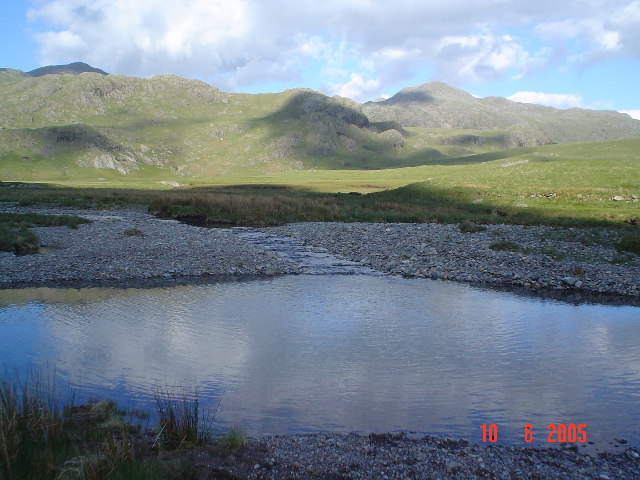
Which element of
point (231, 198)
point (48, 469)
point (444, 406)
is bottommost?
point (444, 406)

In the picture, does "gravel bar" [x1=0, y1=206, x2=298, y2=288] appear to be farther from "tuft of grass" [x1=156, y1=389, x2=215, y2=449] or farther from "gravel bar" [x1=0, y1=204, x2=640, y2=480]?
"tuft of grass" [x1=156, y1=389, x2=215, y2=449]

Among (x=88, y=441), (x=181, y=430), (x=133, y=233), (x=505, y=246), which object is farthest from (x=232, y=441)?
(x=133, y=233)

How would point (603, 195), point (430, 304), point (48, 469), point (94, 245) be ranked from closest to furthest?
1. point (48, 469)
2. point (430, 304)
3. point (94, 245)
4. point (603, 195)

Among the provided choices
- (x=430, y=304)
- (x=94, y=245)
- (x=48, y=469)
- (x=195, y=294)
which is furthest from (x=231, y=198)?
(x=48, y=469)

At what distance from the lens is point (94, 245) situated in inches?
1163

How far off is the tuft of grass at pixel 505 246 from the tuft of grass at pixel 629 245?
18.2 ft

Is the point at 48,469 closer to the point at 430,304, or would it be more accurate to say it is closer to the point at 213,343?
the point at 213,343

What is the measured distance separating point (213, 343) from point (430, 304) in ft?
29.3

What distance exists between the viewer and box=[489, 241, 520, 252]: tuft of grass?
92.0 ft

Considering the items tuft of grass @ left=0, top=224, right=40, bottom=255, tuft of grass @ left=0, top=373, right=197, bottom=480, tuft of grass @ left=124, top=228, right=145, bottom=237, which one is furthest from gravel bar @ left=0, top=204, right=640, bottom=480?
tuft of grass @ left=0, top=224, right=40, bottom=255

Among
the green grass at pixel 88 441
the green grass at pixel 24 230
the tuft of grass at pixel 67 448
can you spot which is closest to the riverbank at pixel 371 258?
the green grass at pixel 24 230
